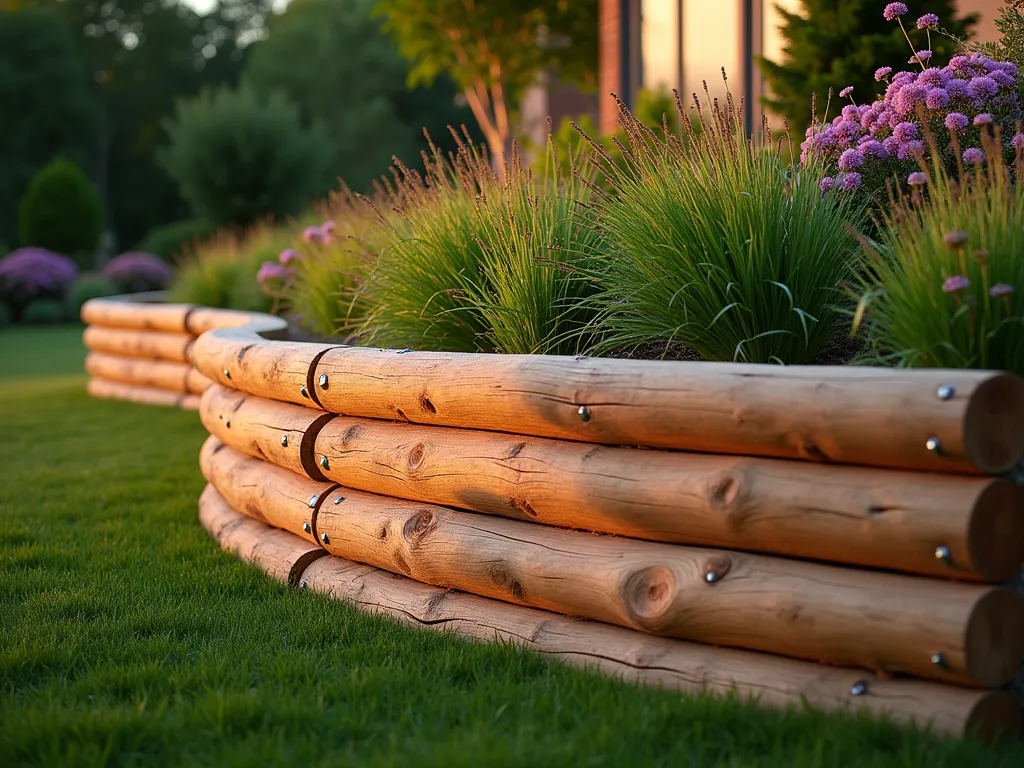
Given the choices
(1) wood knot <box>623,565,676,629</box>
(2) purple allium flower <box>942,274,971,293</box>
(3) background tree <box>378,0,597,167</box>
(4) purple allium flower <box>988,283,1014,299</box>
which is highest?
(3) background tree <box>378,0,597,167</box>

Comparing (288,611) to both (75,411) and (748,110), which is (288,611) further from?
(748,110)

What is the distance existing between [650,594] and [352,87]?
131 ft

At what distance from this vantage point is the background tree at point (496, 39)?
16.8 meters

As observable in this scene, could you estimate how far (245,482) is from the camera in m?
4.40

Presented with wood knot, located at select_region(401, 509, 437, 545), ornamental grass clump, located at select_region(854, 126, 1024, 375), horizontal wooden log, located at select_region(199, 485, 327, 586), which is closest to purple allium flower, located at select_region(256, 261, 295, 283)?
horizontal wooden log, located at select_region(199, 485, 327, 586)

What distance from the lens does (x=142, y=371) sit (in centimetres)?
937

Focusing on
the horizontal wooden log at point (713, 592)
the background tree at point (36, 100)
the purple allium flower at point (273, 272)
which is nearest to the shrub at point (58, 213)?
the background tree at point (36, 100)

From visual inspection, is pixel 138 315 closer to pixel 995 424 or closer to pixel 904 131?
pixel 904 131

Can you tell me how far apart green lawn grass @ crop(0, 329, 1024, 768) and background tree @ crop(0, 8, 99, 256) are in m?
38.9

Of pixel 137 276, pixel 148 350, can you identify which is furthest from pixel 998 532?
pixel 137 276

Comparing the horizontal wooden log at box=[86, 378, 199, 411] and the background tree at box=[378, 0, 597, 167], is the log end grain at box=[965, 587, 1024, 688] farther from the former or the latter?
the background tree at box=[378, 0, 597, 167]

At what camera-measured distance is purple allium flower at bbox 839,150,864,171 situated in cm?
362

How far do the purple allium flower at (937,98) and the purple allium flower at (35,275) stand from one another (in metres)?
20.3

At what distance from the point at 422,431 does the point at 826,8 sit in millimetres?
4026
